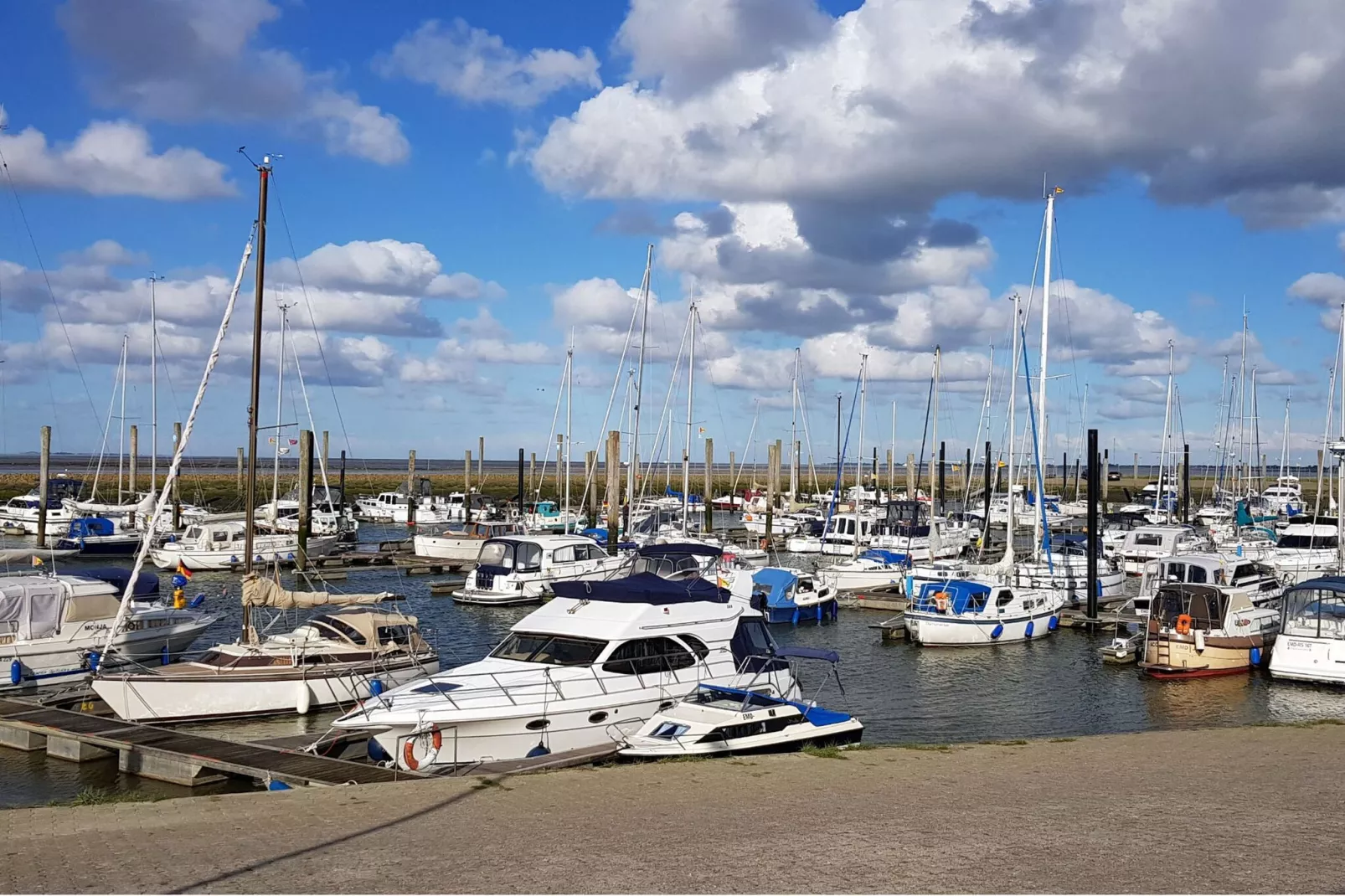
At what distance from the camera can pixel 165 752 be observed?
1875 cm

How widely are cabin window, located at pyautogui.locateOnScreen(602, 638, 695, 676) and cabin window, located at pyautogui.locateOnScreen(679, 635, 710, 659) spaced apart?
0.60 ft

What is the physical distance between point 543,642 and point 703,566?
2113 cm

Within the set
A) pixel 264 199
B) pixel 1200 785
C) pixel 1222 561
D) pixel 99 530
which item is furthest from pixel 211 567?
pixel 1200 785

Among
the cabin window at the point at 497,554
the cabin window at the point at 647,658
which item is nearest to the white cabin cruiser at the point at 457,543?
the cabin window at the point at 497,554

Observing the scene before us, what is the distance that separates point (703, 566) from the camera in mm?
42062

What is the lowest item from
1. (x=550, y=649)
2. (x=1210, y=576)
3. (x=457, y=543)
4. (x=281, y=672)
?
(x=281, y=672)

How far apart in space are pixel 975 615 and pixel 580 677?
A: 61.6 ft

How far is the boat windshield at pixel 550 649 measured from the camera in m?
20.7

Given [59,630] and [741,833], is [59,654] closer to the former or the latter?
[59,630]

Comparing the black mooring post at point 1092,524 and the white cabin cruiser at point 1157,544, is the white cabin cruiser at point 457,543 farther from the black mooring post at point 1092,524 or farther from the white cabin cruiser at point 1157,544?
the black mooring post at point 1092,524

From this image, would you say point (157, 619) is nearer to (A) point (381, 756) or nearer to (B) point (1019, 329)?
(A) point (381, 756)

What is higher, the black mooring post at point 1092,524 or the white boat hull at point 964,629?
the black mooring post at point 1092,524

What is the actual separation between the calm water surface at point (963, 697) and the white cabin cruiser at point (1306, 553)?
13813 mm

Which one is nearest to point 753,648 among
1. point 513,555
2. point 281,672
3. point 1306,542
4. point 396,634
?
point 396,634
